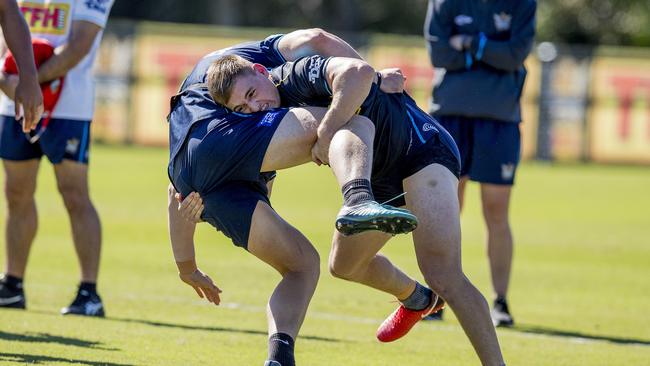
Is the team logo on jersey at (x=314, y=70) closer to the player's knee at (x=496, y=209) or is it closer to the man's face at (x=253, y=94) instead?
the man's face at (x=253, y=94)

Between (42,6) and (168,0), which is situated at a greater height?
(42,6)

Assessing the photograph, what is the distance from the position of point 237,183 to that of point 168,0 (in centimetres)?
4108

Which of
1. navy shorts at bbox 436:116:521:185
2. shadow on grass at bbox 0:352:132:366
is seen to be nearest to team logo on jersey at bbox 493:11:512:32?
navy shorts at bbox 436:116:521:185

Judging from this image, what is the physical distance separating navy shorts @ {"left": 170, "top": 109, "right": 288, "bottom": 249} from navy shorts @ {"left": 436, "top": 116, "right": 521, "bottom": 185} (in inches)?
133

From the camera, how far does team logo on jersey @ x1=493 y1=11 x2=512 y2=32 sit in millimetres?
9453

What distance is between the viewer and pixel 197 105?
20.3 feet

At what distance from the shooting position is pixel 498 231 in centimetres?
932

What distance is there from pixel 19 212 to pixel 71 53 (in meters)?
1.23

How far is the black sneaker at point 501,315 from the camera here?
9016 mm

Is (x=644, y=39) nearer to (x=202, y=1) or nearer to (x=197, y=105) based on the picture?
(x=202, y=1)

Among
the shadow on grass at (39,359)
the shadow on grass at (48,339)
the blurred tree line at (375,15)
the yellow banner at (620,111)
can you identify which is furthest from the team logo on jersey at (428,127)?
the blurred tree line at (375,15)

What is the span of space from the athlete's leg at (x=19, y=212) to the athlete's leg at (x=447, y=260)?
150 inches

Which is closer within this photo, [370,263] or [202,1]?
[370,263]

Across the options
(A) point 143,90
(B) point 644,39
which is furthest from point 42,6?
(B) point 644,39
